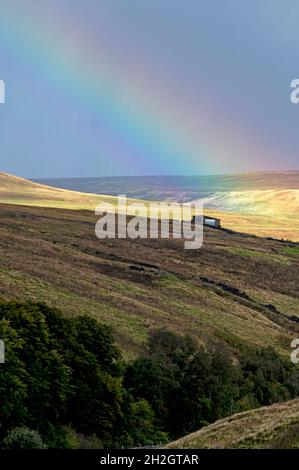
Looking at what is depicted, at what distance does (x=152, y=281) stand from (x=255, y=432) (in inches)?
2278

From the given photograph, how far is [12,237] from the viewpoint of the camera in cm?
9356

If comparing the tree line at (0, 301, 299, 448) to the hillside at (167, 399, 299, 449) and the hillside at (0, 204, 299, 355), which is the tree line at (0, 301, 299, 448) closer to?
the hillside at (0, 204, 299, 355)

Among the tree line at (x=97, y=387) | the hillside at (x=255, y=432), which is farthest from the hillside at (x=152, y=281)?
the hillside at (x=255, y=432)

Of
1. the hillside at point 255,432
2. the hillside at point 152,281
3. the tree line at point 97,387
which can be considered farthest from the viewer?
the hillside at point 152,281

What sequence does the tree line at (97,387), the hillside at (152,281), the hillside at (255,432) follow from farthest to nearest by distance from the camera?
the hillside at (152,281), the tree line at (97,387), the hillside at (255,432)

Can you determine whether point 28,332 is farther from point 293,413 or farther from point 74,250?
point 74,250

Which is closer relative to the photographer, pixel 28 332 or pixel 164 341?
pixel 28 332

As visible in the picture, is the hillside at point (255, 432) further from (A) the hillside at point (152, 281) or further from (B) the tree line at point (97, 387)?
(A) the hillside at point (152, 281)

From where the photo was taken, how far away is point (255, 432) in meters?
24.7

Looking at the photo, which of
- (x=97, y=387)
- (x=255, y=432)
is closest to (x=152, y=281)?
(x=97, y=387)

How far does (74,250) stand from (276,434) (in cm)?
7441

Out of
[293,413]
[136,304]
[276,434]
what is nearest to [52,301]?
[136,304]

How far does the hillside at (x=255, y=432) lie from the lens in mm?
22516

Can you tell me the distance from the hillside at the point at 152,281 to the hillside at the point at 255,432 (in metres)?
19.3
